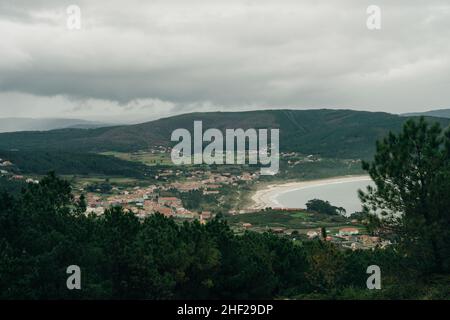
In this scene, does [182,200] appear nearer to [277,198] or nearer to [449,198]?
[277,198]

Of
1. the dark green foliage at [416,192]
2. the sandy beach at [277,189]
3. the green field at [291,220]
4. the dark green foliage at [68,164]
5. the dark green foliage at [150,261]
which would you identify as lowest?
the sandy beach at [277,189]

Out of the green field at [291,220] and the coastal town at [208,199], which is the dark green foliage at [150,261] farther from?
the green field at [291,220]

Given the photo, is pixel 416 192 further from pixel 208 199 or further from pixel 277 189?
pixel 277 189

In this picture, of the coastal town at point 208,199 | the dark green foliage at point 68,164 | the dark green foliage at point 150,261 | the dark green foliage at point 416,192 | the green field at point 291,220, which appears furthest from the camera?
the dark green foliage at point 68,164

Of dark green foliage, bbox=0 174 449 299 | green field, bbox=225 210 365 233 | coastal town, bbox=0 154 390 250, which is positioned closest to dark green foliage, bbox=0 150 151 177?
coastal town, bbox=0 154 390 250

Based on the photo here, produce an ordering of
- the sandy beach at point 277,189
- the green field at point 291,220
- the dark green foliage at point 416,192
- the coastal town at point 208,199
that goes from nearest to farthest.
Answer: the dark green foliage at point 416,192 → the coastal town at point 208,199 → the green field at point 291,220 → the sandy beach at point 277,189

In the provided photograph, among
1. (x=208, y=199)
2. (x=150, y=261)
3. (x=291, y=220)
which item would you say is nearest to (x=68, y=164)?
(x=208, y=199)

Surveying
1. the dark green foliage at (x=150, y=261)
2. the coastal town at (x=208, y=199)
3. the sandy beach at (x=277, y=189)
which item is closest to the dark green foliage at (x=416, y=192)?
the dark green foliage at (x=150, y=261)
